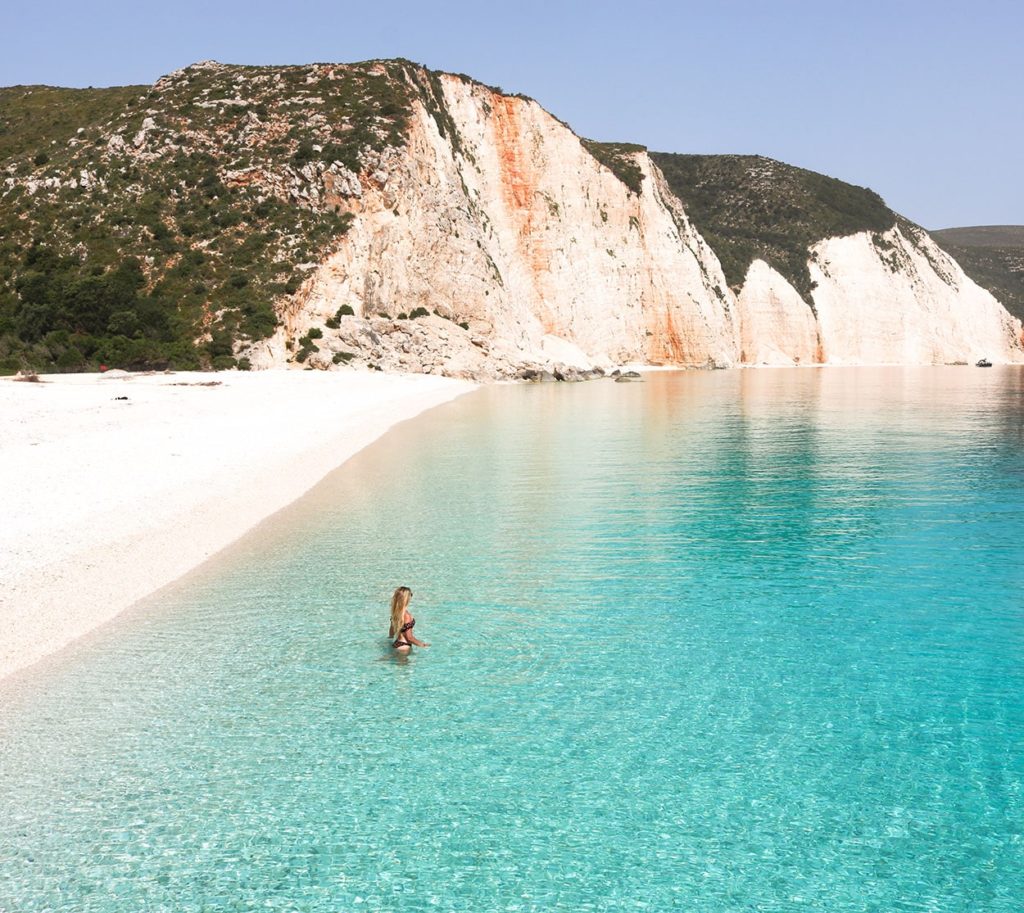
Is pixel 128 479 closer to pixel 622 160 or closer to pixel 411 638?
pixel 411 638

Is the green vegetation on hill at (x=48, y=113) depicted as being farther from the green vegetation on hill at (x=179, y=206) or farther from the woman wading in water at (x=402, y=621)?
the woman wading in water at (x=402, y=621)

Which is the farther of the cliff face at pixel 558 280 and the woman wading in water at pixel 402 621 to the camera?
the cliff face at pixel 558 280

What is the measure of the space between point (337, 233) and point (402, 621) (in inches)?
1901

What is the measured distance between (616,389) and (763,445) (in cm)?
2960

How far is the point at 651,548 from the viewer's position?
1243 cm

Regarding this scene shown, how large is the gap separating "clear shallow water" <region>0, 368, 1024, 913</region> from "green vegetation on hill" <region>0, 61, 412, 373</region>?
112 ft

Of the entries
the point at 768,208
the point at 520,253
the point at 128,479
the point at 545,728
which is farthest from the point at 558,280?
the point at 545,728

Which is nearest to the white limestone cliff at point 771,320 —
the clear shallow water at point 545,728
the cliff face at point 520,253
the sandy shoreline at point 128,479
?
the cliff face at point 520,253

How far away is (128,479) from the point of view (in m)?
14.7

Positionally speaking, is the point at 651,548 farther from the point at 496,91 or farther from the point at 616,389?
the point at 496,91

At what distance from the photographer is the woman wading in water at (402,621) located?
8141 millimetres

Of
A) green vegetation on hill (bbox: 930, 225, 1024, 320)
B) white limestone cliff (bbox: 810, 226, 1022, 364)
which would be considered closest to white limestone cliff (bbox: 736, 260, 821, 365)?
white limestone cliff (bbox: 810, 226, 1022, 364)

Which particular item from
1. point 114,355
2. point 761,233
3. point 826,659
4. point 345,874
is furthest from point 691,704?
point 761,233

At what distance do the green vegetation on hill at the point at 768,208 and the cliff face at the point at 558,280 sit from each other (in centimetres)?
240
